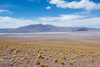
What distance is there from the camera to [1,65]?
28.2 ft

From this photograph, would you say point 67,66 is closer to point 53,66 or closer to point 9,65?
point 53,66

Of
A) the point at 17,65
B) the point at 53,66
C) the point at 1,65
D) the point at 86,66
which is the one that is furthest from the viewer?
the point at 86,66

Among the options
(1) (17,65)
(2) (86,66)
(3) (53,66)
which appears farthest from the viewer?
(2) (86,66)

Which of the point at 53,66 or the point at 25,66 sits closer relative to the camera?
the point at 25,66

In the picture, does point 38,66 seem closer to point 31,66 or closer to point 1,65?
point 31,66

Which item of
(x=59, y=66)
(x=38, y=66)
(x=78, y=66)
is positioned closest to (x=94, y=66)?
(x=78, y=66)

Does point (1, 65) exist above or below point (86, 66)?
above

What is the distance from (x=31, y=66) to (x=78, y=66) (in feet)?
15.1

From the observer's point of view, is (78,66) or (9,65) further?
(78,66)

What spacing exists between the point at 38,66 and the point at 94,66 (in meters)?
5.71

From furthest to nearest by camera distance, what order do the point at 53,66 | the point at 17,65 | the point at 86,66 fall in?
the point at 86,66 < the point at 53,66 < the point at 17,65

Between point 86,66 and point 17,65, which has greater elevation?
point 17,65

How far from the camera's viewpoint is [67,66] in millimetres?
10258

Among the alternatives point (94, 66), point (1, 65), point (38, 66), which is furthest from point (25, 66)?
point (94, 66)
